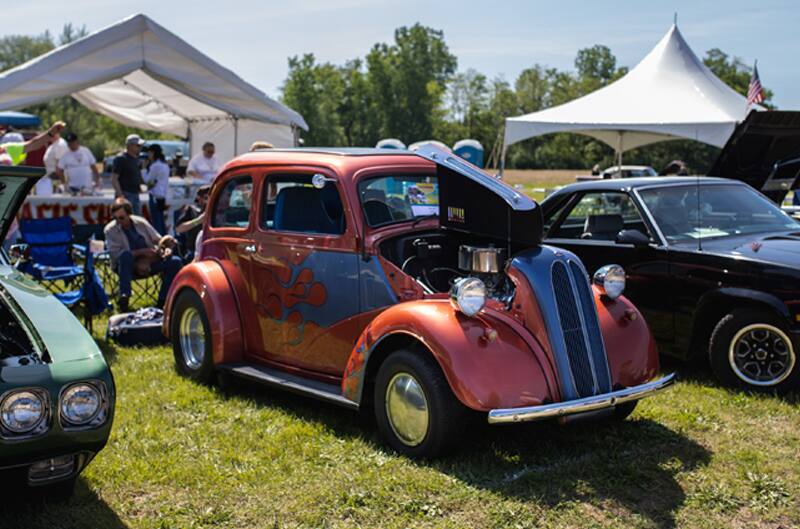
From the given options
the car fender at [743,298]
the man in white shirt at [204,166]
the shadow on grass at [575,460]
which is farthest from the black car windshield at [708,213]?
the man in white shirt at [204,166]

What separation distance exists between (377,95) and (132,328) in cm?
6690

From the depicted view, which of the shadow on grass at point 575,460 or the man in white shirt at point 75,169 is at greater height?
the man in white shirt at point 75,169

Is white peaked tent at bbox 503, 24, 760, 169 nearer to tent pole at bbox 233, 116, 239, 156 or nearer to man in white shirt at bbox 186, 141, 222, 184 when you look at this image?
tent pole at bbox 233, 116, 239, 156

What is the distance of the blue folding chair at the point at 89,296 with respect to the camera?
7930 millimetres

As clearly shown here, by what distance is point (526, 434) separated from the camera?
5188 mm

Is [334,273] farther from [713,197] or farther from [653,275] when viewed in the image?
[713,197]

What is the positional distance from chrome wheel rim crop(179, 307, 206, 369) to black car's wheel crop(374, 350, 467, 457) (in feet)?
7.12

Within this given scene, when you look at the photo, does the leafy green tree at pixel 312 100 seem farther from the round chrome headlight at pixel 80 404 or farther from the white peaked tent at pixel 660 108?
the round chrome headlight at pixel 80 404

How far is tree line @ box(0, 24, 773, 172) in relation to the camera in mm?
62281

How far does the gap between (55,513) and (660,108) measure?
16.6 m

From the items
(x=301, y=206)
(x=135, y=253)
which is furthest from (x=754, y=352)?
(x=135, y=253)

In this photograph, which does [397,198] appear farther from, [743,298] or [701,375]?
[701,375]

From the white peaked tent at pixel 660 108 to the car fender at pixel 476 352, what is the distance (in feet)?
44.6

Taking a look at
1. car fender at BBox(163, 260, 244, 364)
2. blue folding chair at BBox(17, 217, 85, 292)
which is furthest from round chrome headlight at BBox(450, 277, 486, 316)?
blue folding chair at BBox(17, 217, 85, 292)
